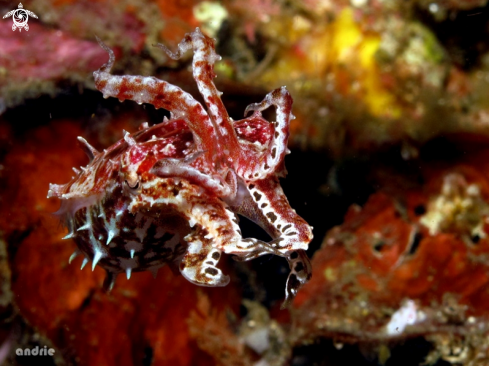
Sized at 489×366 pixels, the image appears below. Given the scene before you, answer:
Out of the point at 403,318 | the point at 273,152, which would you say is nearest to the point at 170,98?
the point at 273,152

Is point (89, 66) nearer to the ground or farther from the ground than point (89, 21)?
nearer to the ground

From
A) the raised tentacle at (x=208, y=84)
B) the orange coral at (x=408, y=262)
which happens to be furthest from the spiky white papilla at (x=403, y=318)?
the raised tentacle at (x=208, y=84)

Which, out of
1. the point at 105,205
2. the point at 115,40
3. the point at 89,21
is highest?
the point at 89,21

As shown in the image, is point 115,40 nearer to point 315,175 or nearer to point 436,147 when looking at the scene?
point 315,175

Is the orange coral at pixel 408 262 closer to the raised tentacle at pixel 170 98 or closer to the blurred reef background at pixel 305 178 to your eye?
the blurred reef background at pixel 305 178

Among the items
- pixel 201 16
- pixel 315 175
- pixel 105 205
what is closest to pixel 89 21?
pixel 201 16

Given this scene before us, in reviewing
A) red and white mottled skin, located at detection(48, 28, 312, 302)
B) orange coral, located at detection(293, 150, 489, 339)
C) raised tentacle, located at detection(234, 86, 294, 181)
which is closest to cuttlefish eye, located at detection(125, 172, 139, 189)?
red and white mottled skin, located at detection(48, 28, 312, 302)
